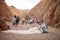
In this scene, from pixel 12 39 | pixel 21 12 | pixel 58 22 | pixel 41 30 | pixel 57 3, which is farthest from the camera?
pixel 21 12

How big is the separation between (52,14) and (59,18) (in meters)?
2.12

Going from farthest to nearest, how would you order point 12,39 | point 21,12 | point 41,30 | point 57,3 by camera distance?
1. point 21,12
2. point 57,3
3. point 41,30
4. point 12,39

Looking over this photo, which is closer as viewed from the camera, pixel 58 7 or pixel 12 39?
pixel 12 39

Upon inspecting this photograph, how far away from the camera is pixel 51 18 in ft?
75.6

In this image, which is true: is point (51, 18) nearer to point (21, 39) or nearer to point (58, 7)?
point (58, 7)

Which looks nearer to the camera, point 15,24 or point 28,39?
point 28,39

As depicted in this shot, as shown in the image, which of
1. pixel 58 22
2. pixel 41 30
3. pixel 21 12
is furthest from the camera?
pixel 21 12

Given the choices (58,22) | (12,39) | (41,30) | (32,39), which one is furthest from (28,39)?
(58,22)

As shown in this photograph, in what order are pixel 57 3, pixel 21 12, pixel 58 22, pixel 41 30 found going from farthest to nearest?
1. pixel 21 12
2. pixel 57 3
3. pixel 58 22
4. pixel 41 30

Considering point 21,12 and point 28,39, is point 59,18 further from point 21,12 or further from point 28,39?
point 21,12

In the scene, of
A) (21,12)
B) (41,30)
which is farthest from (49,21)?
(21,12)

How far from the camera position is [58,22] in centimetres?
2086

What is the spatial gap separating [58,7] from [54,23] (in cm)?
183

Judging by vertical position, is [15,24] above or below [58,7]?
below
